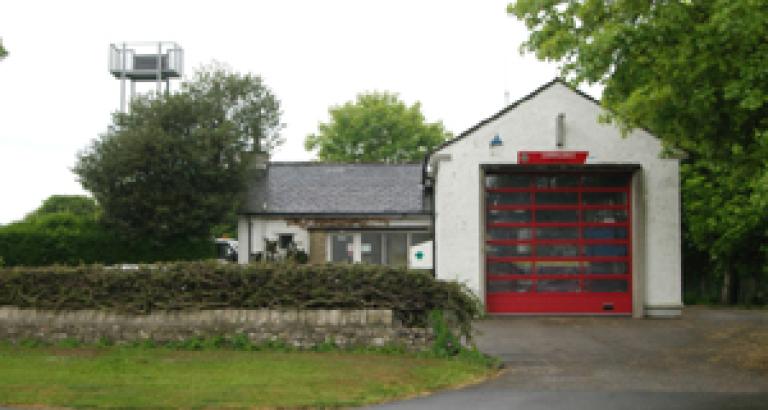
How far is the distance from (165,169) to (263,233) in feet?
17.2

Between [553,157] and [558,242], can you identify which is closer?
[553,157]

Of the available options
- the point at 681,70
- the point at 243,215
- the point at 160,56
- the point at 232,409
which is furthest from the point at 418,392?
the point at 160,56

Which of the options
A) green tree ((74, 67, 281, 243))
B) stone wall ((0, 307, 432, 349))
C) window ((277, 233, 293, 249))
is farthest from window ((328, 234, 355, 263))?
stone wall ((0, 307, 432, 349))

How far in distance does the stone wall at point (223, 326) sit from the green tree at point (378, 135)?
4959cm

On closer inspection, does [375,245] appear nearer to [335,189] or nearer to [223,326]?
[335,189]

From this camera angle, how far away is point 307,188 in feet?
115

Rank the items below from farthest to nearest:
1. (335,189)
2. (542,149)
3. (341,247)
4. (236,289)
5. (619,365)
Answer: (335,189)
(341,247)
(542,149)
(236,289)
(619,365)

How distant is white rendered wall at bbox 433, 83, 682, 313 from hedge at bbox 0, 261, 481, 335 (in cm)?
539

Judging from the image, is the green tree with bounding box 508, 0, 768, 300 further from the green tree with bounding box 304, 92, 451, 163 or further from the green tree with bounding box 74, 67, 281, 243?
the green tree with bounding box 304, 92, 451, 163

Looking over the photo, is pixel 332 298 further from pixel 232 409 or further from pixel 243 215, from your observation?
pixel 243 215

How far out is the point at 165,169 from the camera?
115 feet

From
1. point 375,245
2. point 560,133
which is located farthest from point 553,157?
point 375,245

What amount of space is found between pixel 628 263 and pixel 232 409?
38.8ft

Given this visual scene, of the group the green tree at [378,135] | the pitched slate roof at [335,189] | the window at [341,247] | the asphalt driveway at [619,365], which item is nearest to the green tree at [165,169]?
the pitched slate roof at [335,189]
